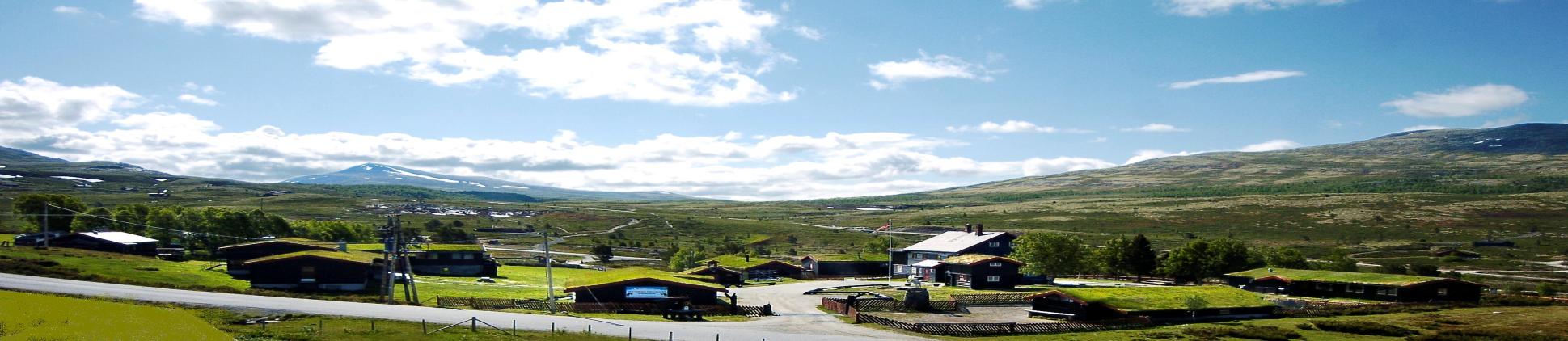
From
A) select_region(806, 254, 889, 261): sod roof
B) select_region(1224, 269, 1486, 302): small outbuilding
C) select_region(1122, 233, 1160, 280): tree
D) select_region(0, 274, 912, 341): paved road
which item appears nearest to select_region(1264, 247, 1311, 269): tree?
select_region(1224, 269, 1486, 302): small outbuilding

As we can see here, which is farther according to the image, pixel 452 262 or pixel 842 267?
pixel 842 267

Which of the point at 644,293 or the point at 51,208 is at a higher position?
the point at 51,208

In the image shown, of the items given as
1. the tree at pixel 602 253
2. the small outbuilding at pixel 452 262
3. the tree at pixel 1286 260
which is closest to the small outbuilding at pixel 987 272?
the tree at pixel 1286 260

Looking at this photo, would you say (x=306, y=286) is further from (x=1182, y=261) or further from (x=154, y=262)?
(x=1182, y=261)

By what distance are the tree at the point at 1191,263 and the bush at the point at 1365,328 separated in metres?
38.1

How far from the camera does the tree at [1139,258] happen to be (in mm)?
105250

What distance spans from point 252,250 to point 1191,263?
96.4 meters

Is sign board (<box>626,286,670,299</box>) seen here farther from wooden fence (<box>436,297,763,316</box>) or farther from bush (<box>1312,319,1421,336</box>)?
bush (<box>1312,319,1421,336</box>)

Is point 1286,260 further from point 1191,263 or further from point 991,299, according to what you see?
point 991,299

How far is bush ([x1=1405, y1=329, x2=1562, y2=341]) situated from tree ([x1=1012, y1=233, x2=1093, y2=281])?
4290 centimetres

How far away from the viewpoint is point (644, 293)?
69312 millimetres

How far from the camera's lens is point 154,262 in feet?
262

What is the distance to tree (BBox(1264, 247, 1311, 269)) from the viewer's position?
100250 millimetres

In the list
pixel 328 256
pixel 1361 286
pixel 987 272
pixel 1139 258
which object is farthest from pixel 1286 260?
pixel 328 256
